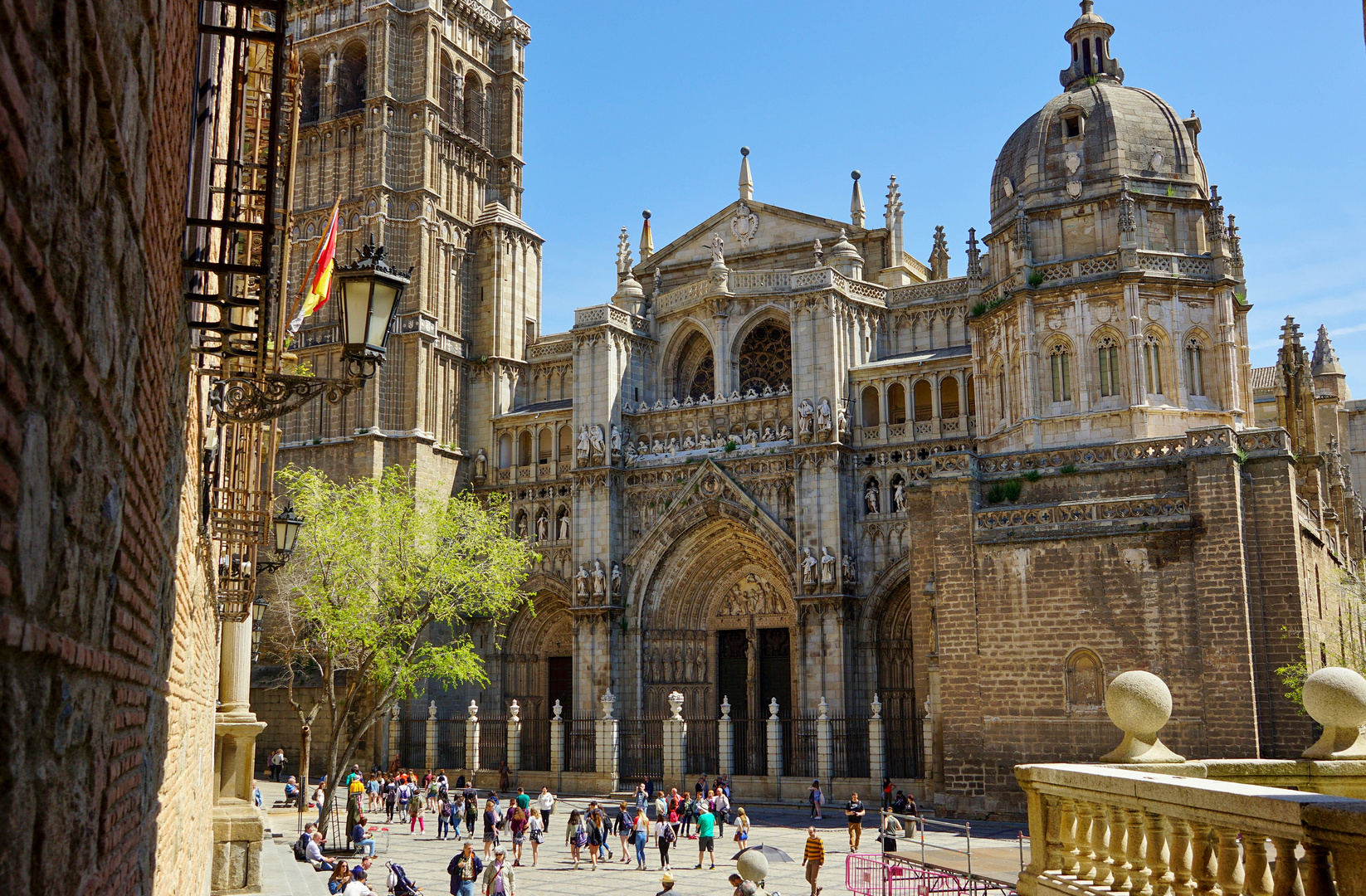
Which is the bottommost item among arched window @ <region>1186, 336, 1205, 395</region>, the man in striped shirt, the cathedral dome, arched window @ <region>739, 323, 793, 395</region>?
the man in striped shirt

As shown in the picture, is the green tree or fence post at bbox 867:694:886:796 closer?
the green tree

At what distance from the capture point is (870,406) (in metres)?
36.5

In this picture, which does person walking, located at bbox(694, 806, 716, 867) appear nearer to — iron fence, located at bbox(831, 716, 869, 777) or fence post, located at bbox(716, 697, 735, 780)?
fence post, located at bbox(716, 697, 735, 780)

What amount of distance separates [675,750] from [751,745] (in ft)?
9.31

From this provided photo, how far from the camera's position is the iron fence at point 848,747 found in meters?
32.5

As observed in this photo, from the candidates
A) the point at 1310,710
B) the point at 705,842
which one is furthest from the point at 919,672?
the point at 1310,710

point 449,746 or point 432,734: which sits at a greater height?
point 432,734

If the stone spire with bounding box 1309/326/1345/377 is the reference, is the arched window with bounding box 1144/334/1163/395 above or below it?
below

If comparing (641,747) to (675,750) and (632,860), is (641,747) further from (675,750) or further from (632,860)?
(632,860)

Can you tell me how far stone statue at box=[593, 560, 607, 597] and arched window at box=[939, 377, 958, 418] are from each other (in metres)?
11.1

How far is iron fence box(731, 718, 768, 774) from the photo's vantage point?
Result: 34.9 meters

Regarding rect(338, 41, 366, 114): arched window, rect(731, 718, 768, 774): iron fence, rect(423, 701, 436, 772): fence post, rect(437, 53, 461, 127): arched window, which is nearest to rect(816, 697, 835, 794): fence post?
rect(731, 718, 768, 774): iron fence

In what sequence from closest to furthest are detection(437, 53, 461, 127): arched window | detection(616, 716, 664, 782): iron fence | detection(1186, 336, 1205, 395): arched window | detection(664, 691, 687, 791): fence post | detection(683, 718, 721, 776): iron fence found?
detection(1186, 336, 1205, 395): arched window < detection(664, 691, 687, 791): fence post < detection(683, 718, 721, 776): iron fence < detection(616, 716, 664, 782): iron fence < detection(437, 53, 461, 127): arched window

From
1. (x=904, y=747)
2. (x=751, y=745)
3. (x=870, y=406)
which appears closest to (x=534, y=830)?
(x=751, y=745)
